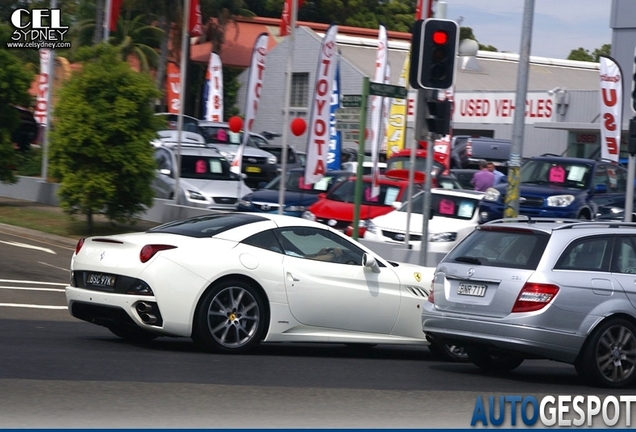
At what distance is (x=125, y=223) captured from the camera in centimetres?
2550

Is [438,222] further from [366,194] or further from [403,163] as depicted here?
[403,163]

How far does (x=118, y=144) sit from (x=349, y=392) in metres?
15.9

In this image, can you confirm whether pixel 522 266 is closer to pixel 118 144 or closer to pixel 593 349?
pixel 593 349

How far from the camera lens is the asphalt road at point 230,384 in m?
7.89

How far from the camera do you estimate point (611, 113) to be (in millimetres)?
24781

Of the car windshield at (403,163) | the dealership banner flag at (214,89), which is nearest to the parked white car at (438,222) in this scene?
the car windshield at (403,163)

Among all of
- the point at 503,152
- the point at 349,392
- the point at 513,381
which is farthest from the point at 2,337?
the point at 503,152

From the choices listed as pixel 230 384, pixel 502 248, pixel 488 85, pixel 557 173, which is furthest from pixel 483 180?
pixel 488 85

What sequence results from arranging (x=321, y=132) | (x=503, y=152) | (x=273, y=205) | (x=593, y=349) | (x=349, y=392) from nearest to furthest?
(x=349, y=392), (x=593, y=349), (x=321, y=132), (x=273, y=205), (x=503, y=152)

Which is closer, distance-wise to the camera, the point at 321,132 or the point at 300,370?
the point at 300,370

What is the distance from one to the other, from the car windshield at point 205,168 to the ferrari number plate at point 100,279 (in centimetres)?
1761

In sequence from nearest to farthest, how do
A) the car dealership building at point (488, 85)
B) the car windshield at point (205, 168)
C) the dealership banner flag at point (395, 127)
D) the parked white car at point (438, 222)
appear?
1. the parked white car at point (438, 222)
2. the car windshield at point (205, 168)
3. the dealership banner flag at point (395, 127)
4. the car dealership building at point (488, 85)

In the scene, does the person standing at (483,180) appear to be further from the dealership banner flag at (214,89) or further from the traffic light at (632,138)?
the dealership banner flag at (214,89)

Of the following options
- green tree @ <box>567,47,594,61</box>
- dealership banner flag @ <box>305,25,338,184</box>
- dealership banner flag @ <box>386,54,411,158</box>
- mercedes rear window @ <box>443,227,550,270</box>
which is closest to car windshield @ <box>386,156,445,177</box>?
dealership banner flag @ <box>386,54,411,158</box>
